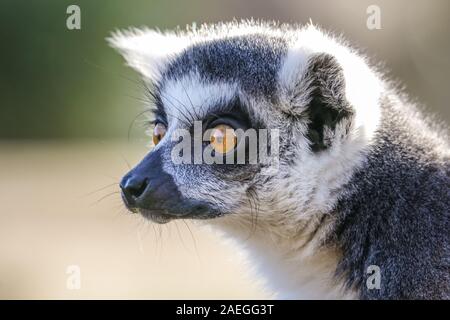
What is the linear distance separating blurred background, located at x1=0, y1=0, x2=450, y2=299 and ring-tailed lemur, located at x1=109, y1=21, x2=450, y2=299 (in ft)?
13.9

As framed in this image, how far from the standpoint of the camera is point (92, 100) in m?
12.4

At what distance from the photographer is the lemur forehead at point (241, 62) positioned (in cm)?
321

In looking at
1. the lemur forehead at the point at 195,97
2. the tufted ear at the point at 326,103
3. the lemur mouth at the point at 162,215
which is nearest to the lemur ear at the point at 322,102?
the tufted ear at the point at 326,103

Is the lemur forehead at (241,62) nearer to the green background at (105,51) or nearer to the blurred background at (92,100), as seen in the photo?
the blurred background at (92,100)

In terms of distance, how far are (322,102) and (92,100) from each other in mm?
9632

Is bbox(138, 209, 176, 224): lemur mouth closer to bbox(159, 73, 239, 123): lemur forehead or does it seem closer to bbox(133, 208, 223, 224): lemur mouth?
bbox(133, 208, 223, 224): lemur mouth

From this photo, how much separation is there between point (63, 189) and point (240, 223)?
7.66 metres

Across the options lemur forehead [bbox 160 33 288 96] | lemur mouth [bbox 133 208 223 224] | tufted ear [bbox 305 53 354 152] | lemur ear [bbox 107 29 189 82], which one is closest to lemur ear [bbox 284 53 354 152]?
tufted ear [bbox 305 53 354 152]

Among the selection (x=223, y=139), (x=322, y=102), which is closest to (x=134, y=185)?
(x=223, y=139)

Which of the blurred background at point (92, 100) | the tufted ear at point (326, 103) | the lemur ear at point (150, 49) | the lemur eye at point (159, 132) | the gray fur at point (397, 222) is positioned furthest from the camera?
the blurred background at point (92, 100)

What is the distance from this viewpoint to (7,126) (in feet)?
41.3

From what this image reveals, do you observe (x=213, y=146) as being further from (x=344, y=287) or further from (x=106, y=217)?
(x=106, y=217)

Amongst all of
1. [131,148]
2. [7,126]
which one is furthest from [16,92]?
[131,148]

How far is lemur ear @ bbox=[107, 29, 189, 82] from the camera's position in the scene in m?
3.87
